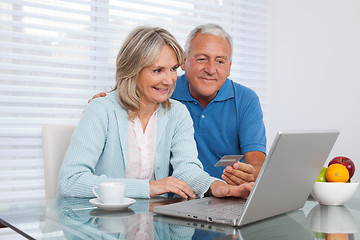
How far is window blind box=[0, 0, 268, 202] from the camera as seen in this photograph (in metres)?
2.79

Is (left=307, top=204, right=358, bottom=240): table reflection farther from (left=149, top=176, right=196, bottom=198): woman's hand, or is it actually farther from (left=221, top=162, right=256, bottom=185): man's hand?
(left=149, top=176, right=196, bottom=198): woman's hand

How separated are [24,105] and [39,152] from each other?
0.31 metres

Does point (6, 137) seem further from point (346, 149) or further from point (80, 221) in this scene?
point (346, 149)

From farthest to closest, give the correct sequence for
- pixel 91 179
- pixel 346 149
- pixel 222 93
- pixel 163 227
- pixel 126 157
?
pixel 346 149, pixel 222 93, pixel 126 157, pixel 91 179, pixel 163 227

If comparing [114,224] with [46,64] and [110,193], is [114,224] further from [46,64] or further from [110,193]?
[46,64]

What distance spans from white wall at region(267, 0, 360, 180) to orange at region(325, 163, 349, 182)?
2.15 metres

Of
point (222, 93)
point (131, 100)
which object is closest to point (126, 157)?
point (131, 100)

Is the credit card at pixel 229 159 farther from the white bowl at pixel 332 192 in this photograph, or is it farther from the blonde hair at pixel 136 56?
the blonde hair at pixel 136 56

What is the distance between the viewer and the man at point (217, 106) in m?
2.48

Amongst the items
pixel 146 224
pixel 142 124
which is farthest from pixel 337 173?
pixel 142 124

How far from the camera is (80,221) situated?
1126 mm

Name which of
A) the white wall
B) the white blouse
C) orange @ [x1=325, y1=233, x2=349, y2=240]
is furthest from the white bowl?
the white wall

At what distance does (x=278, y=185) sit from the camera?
1.13 metres

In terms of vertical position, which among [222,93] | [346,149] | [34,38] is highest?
Result: [34,38]
